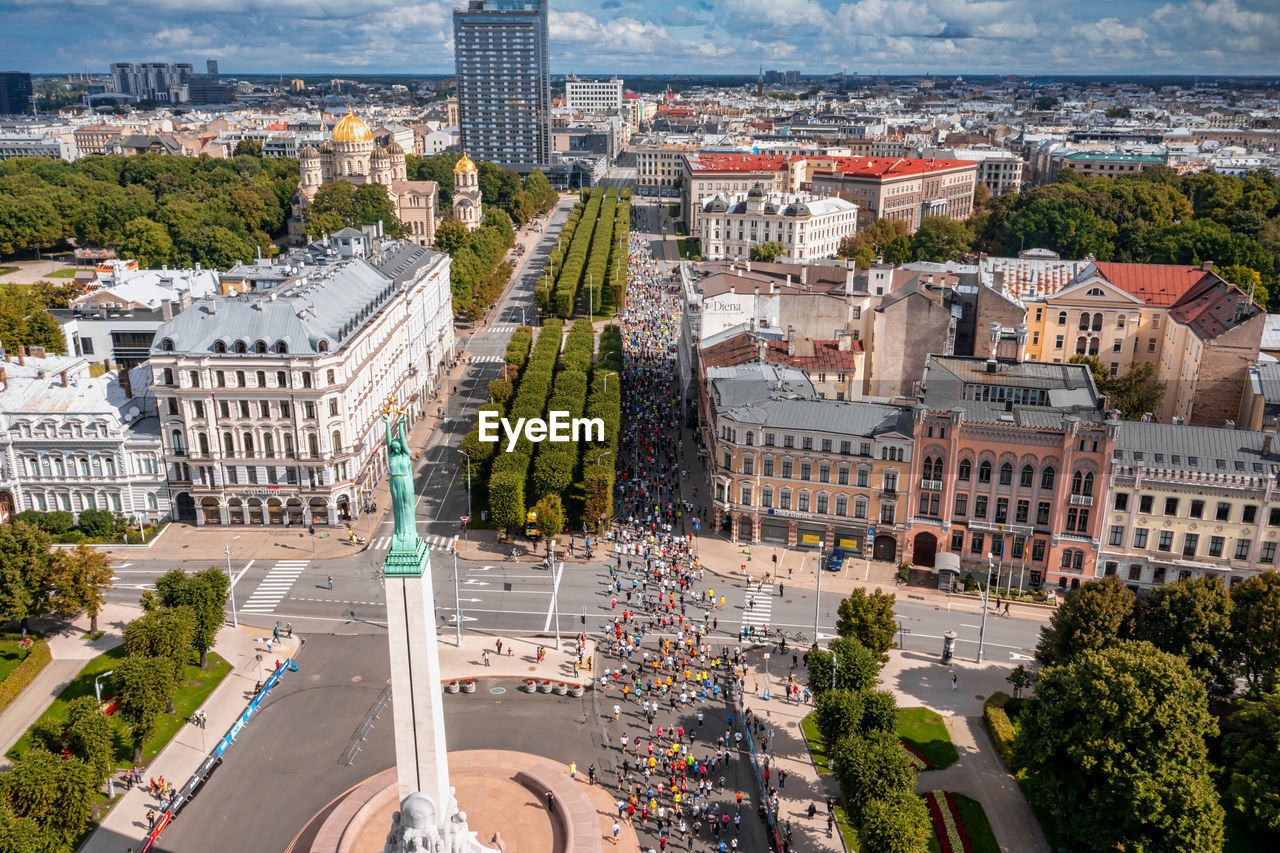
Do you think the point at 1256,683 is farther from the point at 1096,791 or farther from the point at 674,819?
the point at 674,819

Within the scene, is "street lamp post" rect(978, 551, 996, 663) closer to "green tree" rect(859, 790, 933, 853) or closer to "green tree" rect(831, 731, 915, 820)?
"green tree" rect(831, 731, 915, 820)

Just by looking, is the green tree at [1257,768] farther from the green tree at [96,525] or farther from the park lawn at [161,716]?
the green tree at [96,525]

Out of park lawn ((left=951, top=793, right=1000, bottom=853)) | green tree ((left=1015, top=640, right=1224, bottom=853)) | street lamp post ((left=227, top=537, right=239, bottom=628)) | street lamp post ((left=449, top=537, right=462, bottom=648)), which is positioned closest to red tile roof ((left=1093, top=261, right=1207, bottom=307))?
green tree ((left=1015, top=640, right=1224, bottom=853))

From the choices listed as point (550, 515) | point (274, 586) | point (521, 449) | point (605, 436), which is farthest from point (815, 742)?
point (521, 449)

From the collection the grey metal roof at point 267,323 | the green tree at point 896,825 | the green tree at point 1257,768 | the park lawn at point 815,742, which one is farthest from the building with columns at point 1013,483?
the grey metal roof at point 267,323

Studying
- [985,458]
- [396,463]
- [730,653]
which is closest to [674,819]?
[730,653]

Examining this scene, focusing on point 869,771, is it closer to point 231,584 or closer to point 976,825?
point 976,825
